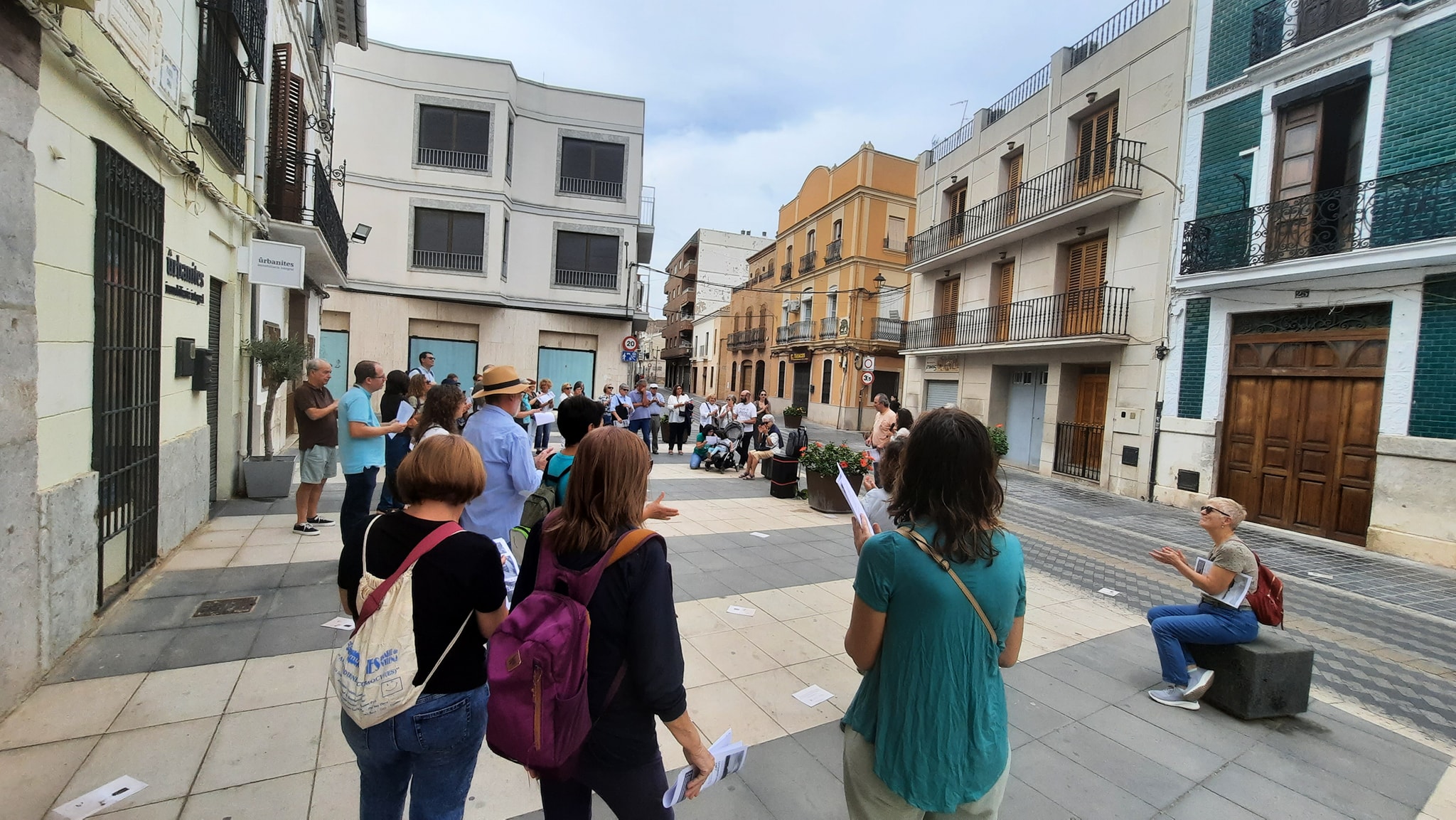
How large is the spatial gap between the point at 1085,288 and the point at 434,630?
16.3m

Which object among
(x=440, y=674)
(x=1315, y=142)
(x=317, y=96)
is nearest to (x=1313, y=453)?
(x=1315, y=142)

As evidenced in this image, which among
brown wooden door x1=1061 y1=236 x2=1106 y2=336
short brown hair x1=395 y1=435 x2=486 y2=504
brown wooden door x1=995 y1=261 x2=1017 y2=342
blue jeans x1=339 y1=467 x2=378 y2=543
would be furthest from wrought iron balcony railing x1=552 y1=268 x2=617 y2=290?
short brown hair x1=395 y1=435 x2=486 y2=504

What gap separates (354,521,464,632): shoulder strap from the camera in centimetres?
175

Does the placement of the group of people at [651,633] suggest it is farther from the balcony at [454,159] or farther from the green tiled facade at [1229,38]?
the balcony at [454,159]

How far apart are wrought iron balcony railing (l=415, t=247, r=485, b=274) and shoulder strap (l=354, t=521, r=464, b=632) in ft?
64.1

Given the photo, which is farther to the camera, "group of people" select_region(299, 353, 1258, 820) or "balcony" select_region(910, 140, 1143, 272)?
"balcony" select_region(910, 140, 1143, 272)

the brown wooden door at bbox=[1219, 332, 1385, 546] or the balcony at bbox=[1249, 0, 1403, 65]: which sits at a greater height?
the balcony at bbox=[1249, 0, 1403, 65]

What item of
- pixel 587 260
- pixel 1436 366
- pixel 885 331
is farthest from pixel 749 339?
pixel 1436 366

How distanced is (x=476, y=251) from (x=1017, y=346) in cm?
1585

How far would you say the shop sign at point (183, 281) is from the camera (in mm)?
5191

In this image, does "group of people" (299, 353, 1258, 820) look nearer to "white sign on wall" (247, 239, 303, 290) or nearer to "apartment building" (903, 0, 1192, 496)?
"white sign on wall" (247, 239, 303, 290)

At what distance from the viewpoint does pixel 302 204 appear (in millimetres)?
9492

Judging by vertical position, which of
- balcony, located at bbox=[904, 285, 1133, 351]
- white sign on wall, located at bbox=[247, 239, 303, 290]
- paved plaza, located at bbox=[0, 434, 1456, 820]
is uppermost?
balcony, located at bbox=[904, 285, 1133, 351]

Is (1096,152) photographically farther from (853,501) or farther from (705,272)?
(705,272)
